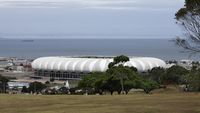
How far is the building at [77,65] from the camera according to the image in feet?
349

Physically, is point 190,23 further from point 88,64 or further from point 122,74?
point 88,64

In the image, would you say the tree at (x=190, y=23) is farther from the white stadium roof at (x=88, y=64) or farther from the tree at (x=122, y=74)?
the white stadium roof at (x=88, y=64)

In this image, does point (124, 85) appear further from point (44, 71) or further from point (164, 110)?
point (44, 71)

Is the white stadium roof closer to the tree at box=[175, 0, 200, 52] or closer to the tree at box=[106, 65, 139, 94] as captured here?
the tree at box=[106, 65, 139, 94]

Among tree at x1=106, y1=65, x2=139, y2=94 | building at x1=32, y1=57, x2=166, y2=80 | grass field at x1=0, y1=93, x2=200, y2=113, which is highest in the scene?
building at x1=32, y1=57, x2=166, y2=80

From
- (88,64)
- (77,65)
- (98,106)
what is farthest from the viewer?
(77,65)

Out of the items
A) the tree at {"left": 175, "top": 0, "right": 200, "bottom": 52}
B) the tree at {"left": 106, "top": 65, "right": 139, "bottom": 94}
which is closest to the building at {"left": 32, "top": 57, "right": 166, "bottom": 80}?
the tree at {"left": 106, "top": 65, "right": 139, "bottom": 94}

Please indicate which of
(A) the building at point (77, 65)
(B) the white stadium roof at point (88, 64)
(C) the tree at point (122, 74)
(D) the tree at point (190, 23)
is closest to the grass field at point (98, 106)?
(D) the tree at point (190, 23)

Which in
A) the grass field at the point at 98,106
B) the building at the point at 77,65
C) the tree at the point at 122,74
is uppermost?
the building at the point at 77,65

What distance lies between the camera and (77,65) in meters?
110

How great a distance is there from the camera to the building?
10644cm

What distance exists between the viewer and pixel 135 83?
45.5 meters

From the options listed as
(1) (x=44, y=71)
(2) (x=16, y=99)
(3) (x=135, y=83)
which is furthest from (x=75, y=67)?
(2) (x=16, y=99)

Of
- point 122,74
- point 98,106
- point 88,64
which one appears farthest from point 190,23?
point 88,64
